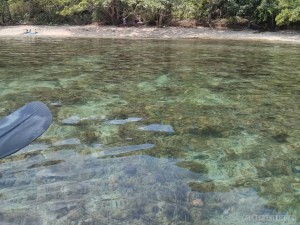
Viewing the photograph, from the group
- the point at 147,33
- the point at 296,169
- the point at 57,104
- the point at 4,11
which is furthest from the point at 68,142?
the point at 4,11

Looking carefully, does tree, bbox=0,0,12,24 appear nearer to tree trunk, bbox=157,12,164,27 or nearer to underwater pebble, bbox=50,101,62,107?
tree trunk, bbox=157,12,164,27

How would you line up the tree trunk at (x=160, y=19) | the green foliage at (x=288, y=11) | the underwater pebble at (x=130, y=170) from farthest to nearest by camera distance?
the tree trunk at (x=160, y=19) < the green foliage at (x=288, y=11) < the underwater pebble at (x=130, y=170)

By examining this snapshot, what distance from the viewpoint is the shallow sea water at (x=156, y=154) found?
10.2 ft

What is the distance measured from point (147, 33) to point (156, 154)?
20943 mm

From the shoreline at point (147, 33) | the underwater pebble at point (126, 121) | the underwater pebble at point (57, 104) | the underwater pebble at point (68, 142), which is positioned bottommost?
the shoreline at point (147, 33)

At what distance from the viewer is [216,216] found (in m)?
3.01

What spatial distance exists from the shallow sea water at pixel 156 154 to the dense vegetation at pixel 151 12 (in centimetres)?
1604

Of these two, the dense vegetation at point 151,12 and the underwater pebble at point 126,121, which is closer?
the underwater pebble at point 126,121

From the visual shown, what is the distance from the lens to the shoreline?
73.7 ft

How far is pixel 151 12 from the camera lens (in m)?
25.9

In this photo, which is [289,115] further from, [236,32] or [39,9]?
[39,9]

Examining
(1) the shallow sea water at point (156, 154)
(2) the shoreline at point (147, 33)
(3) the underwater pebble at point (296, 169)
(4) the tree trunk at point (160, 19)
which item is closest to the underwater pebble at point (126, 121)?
(1) the shallow sea water at point (156, 154)

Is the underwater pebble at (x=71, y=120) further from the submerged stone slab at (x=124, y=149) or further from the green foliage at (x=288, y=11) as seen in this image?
the green foliage at (x=288, y=11)

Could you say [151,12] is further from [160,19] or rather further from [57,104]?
[57,104]
